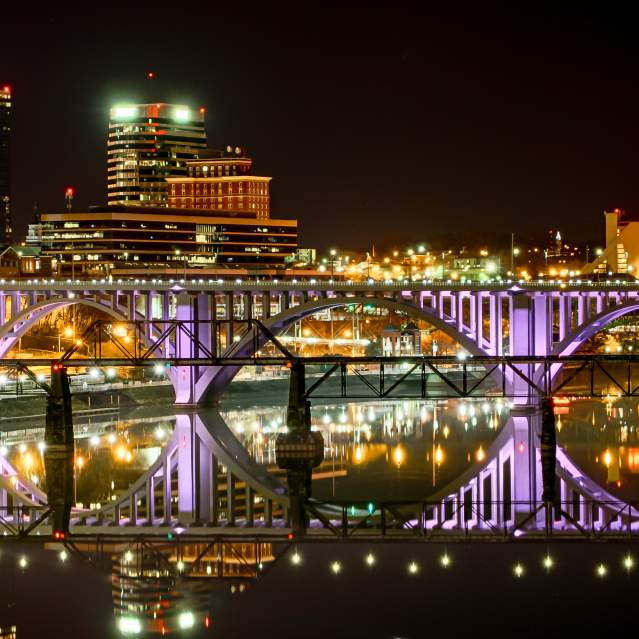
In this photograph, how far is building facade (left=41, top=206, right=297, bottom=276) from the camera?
167 metres

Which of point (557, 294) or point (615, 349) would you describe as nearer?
point (557, 294)

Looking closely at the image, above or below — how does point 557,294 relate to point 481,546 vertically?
above

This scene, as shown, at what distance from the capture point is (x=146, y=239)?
558 feet

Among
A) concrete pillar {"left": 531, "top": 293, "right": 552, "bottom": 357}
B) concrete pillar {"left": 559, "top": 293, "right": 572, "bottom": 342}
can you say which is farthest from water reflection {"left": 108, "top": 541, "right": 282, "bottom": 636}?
concrete pillar {"left": 559, "top": 293, "right": 572, "bottom": 342}

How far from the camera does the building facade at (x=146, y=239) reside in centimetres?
16700

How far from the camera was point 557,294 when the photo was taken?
80812 mm

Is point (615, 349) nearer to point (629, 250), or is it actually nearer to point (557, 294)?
point (629, 250)

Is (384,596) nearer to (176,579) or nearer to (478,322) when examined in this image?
(176,579)

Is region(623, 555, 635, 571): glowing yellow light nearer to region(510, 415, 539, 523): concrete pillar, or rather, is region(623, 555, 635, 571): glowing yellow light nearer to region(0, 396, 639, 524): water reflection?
region(510, 415, 539, 523): concrete pillar

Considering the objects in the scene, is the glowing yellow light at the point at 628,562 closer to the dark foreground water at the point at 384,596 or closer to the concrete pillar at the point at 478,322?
the dark foreground water at the point at 384,596

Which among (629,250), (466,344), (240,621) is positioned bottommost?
(240,621)

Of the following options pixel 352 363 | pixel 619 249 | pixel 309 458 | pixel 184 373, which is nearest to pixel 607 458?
pixel 309 458

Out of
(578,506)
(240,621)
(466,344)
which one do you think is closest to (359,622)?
(240,621)

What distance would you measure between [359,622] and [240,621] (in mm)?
2488
